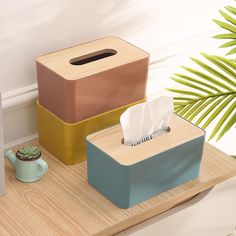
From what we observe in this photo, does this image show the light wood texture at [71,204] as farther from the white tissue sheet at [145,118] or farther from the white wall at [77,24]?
the white wall at [77,24]

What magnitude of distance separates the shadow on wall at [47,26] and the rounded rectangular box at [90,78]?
1.8 inches

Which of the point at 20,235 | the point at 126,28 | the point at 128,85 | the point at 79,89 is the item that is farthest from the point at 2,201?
the point at 126,28

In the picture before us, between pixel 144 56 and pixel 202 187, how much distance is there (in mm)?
340

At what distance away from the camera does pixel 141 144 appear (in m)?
1.37

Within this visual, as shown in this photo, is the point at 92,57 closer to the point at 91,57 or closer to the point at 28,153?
the point at 91,57

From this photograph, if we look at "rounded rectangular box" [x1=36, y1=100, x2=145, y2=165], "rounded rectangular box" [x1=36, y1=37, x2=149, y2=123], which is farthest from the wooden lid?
"rounded rectangular box" [x1=36, y1=100, x2=145, y2=165]

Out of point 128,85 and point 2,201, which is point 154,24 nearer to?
point 128,85

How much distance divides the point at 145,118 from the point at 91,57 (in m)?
0.25

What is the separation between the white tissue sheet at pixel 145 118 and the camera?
1335 millimetres

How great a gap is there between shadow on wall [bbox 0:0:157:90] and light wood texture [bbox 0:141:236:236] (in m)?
0.24

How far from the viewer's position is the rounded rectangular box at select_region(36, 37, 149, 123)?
1.40 m

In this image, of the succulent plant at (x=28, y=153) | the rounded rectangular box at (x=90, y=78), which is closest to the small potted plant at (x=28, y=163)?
the succulent plant at (x=28, y=153)

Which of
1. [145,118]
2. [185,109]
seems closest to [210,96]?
[185,109]

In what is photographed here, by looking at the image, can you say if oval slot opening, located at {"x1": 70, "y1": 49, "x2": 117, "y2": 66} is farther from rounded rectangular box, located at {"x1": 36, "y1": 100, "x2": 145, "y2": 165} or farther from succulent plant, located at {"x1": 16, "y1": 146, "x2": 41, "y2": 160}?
succulent plant, located at {"x1": 16, "y1": 146, "x2": 41, "y2": 160}
